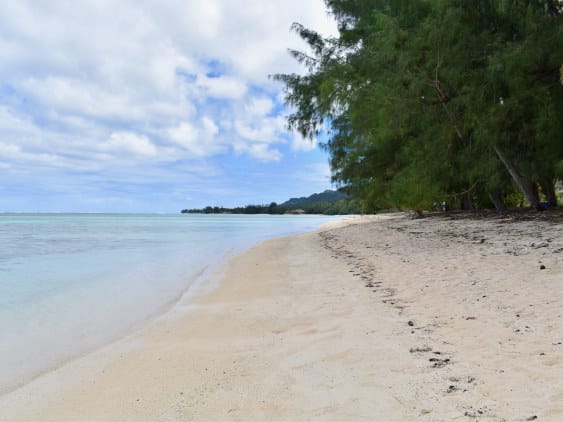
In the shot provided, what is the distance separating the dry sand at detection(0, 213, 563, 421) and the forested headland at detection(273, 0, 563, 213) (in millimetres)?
7017

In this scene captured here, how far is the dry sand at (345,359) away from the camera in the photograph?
220cm

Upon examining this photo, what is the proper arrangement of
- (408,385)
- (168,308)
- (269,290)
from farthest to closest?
(269,290)
(168,308)
(408,385)

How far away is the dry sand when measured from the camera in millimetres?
2201

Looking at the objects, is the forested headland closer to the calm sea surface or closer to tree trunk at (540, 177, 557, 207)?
tree trunk at (540, 177, 557, 207)

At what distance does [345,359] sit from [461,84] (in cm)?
1146

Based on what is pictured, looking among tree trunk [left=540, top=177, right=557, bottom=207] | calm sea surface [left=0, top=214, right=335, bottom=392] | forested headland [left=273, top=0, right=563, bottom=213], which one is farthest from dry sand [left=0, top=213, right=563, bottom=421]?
tree trunk [left=540, top=177, right=557, bottom=207]

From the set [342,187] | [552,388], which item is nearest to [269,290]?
[552,388]

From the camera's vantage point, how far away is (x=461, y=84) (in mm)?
11719

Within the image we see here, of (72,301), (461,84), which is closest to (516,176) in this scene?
(461,84)

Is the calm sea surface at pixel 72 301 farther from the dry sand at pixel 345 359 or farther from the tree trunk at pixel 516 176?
the tree trunk at pixel 516 176

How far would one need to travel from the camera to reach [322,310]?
455 cm

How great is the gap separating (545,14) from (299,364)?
485 inches

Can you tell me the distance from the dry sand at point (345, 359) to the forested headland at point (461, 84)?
7.02m

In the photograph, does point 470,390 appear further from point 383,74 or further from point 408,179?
point 408,179
